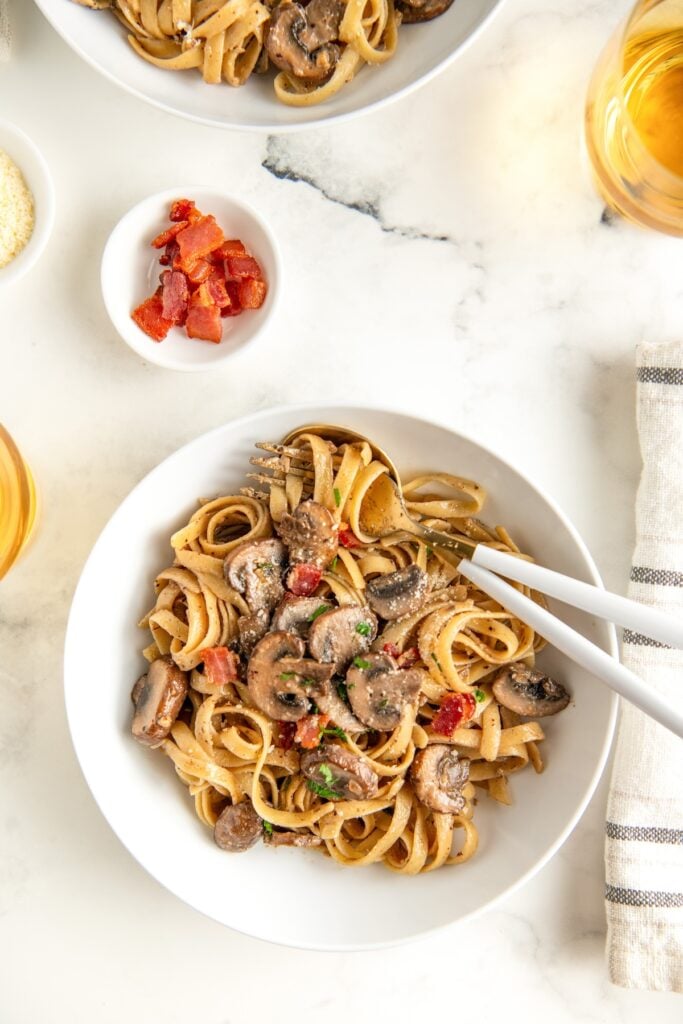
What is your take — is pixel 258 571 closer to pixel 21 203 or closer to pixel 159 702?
pixel 159 702

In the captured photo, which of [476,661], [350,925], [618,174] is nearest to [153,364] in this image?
[476,661]

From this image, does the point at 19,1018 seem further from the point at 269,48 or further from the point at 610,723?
the point at 269,48

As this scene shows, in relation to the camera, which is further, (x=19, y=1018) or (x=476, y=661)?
(x=19, y=1018)

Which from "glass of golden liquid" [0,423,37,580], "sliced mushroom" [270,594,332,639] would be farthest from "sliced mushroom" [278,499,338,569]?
"glass of golden liquid" [0,423,37,580]

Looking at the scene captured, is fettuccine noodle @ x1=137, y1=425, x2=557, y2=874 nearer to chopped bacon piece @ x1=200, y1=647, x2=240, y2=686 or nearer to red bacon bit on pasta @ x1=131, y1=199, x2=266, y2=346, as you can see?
chopped bacon piece @ x1=200, y1=647, x2=240, y2=686

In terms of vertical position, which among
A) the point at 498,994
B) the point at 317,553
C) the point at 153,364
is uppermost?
the point at 153,364
